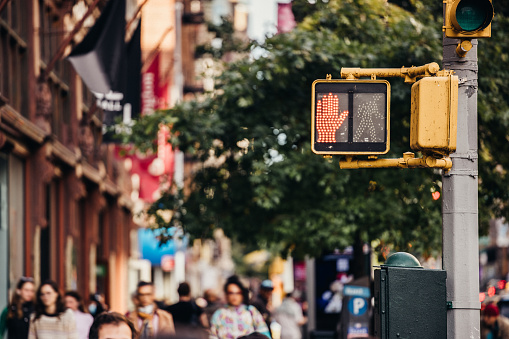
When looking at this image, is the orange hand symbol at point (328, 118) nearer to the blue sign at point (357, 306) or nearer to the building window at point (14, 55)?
the building window at point (14, 55)

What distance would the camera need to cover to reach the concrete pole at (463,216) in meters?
6.00

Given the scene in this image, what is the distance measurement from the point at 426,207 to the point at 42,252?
8.31 m

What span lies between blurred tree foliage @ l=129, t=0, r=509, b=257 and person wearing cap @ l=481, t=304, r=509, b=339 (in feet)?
7.12

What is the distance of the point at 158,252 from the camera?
31.0 metres

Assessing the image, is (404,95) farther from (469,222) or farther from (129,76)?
(469,222)

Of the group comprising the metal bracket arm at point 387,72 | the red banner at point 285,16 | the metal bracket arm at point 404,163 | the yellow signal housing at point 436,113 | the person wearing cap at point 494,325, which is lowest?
the person wearing cap at point 494,325

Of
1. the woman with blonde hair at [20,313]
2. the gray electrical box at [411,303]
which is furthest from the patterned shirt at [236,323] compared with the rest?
the gray electrical box at [411,303]

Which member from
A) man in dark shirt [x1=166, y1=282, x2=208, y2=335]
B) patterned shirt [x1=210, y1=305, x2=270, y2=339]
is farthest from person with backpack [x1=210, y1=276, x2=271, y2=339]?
man in dark shirt [x1=166, y1=282, x2=208, y2=335]

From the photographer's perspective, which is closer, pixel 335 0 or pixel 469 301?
pixel 469 301

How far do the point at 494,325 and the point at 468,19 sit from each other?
1055cm

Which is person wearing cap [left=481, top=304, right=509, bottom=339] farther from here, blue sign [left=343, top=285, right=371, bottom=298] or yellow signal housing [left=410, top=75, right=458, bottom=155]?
yellow signal housing [left=410, top=75, right=458, bottom=155]

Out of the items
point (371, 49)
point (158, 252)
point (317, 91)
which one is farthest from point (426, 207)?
point (158, 252)

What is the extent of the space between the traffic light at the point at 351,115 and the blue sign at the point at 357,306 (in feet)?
30.8

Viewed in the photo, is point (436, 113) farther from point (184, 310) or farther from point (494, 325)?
point (494, 325)
